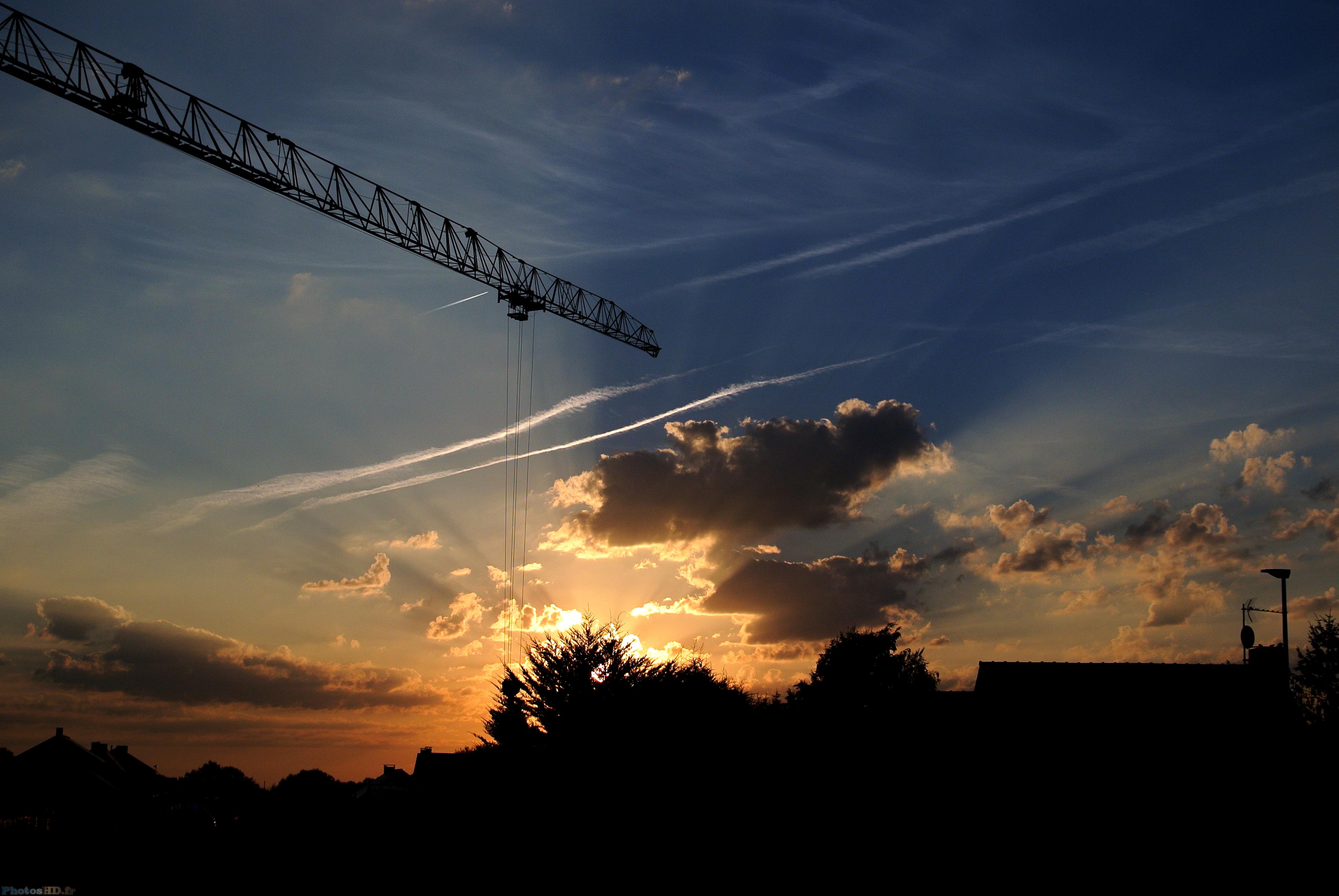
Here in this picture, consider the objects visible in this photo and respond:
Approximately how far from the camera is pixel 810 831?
2672cm

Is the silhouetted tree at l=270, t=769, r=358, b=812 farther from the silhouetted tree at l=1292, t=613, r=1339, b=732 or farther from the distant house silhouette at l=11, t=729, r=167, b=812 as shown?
the silhouetted tree at l=1292, t=613, r=1339, b=732

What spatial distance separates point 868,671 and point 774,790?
51719 millimetres

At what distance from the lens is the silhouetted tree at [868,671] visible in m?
74.6

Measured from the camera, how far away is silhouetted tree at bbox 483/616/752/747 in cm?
3506

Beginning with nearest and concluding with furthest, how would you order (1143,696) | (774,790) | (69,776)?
1. (774,790)
2. (1143,696)
3. (69,776)

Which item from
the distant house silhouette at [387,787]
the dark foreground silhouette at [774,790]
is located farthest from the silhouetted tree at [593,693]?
the distant house silhouette at [387,787]

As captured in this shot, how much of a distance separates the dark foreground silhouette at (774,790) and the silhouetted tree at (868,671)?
2965cm

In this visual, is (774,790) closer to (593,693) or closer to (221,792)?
(593,693)

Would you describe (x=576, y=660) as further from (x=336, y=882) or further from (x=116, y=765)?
(x=116, y=765)

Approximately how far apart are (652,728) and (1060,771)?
13913 mm

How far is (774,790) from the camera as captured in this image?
2864 centimetres

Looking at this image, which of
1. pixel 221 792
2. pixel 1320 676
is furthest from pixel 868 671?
pixel 221 792

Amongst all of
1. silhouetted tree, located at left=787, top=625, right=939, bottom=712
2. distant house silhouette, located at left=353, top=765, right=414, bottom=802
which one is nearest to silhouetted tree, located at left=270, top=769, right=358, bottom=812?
distant house silhouette, located at left=353, top=765, right=414, bottom=802

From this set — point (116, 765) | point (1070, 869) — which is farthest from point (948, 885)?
point (116, 765)
